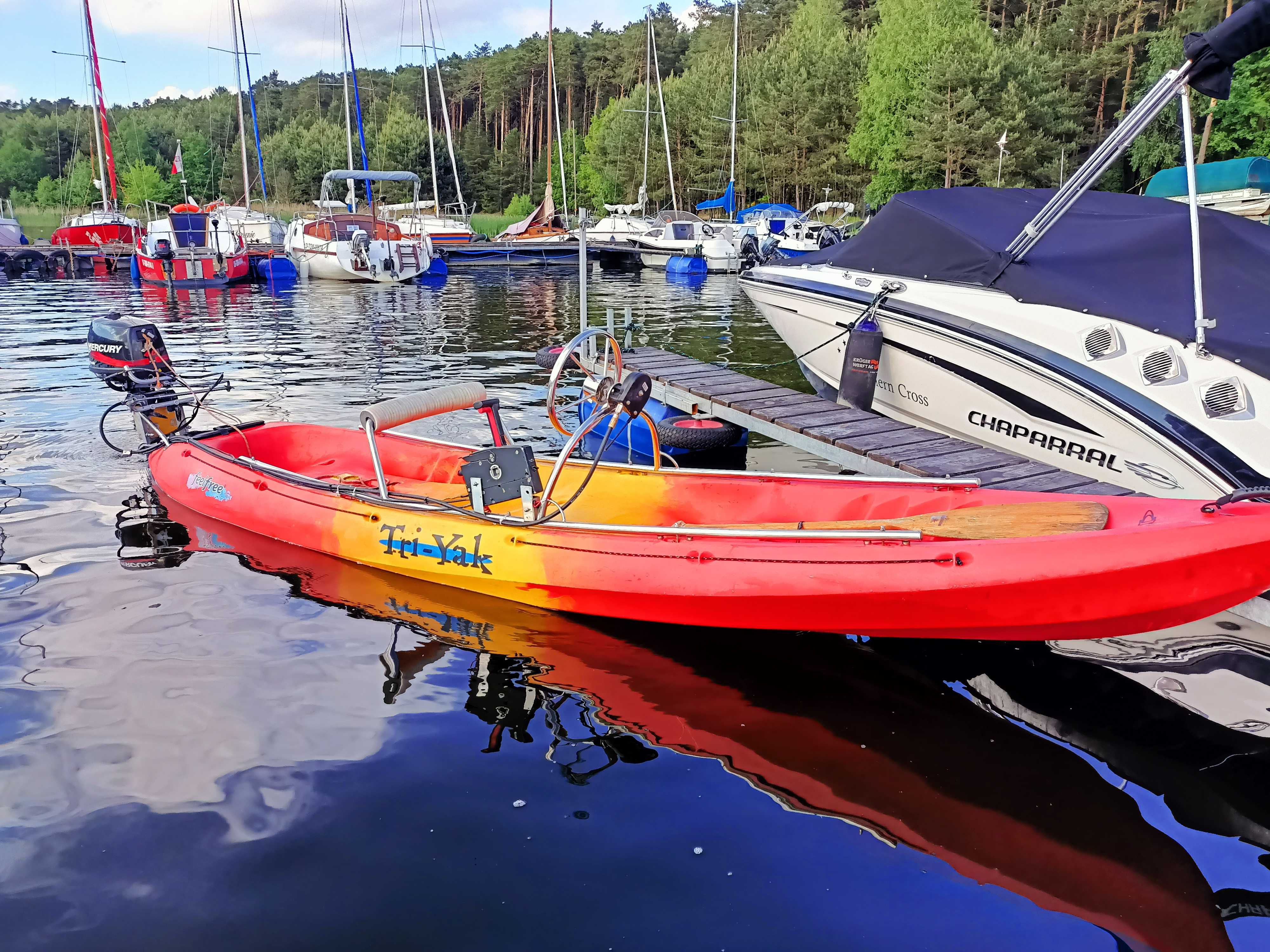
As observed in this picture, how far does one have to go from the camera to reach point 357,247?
93.0 feet

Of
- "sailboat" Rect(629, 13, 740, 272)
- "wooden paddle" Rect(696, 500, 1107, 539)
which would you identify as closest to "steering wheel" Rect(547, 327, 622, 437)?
"wooden paddle" Rect(696, 500, 1107, 539)

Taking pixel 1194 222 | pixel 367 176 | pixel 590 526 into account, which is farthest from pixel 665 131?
pixel 590 526

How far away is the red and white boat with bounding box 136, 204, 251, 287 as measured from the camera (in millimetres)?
27344

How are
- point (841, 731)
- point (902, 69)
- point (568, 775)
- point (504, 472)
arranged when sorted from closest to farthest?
point (568, 775), point (841, 731), point (504, 472), point (902, 69)

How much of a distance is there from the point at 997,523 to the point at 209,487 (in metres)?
6.22

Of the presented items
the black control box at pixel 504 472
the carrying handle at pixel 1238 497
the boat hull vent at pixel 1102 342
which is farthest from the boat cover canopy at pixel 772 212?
the carrying handle at pixel 1238 497

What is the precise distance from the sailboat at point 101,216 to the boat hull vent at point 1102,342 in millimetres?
34594

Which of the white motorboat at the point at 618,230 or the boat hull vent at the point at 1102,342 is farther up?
the white motorboat at the point at 618,230

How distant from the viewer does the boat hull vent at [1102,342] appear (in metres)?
6.58

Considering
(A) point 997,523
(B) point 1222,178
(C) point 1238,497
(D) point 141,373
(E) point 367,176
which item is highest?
(E) point 367,176

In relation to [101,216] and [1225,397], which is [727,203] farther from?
[1225,397]

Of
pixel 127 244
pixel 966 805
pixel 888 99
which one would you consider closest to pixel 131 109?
pixel 127 244

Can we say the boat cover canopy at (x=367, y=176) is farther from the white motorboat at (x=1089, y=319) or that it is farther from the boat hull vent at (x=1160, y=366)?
the boat hull vent at (x=1160, y=366)

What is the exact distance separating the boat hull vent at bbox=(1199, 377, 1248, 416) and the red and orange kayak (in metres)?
1.69
